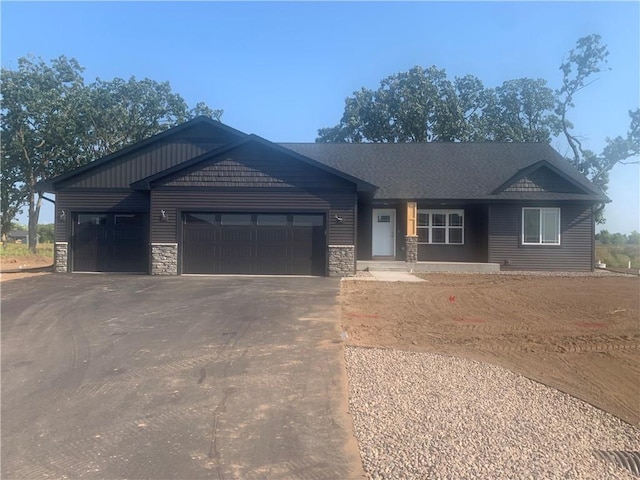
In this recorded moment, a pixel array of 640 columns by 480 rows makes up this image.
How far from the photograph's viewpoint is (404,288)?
13898mm

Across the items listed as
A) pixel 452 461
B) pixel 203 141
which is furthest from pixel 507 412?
pixel 203 141

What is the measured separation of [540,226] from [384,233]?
620 centimetres

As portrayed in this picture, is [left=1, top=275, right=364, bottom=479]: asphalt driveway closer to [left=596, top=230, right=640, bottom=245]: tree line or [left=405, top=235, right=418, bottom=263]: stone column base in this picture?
[left=405, top=235, right=418, bottom=263]: stone column base

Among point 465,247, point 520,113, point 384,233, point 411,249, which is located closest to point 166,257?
point 384,233

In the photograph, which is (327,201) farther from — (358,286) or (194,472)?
(194,472)

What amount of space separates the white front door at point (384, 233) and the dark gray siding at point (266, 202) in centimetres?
417

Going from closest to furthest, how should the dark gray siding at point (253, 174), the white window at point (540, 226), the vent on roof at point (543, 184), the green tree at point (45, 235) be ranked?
the dark gray siding at point (253, 174), the vent on roof at point (543, 184), the white window at point (540, 226), the green tree at point (45, 235)

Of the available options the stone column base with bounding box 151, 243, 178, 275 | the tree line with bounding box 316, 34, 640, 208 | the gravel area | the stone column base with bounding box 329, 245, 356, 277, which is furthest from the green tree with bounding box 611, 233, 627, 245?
the gravel area

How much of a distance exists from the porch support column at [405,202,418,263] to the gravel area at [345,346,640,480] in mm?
13795

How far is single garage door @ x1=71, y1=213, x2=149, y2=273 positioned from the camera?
18594 mm

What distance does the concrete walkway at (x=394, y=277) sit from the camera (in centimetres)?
1597

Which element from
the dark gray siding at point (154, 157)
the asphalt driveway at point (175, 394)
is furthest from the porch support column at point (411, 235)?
the asphalt driveway at point (175, 394)

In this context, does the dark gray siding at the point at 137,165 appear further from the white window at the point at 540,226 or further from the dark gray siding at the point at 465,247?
the white window at the point at 540,226

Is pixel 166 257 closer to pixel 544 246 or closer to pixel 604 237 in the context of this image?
pixel 544 246
